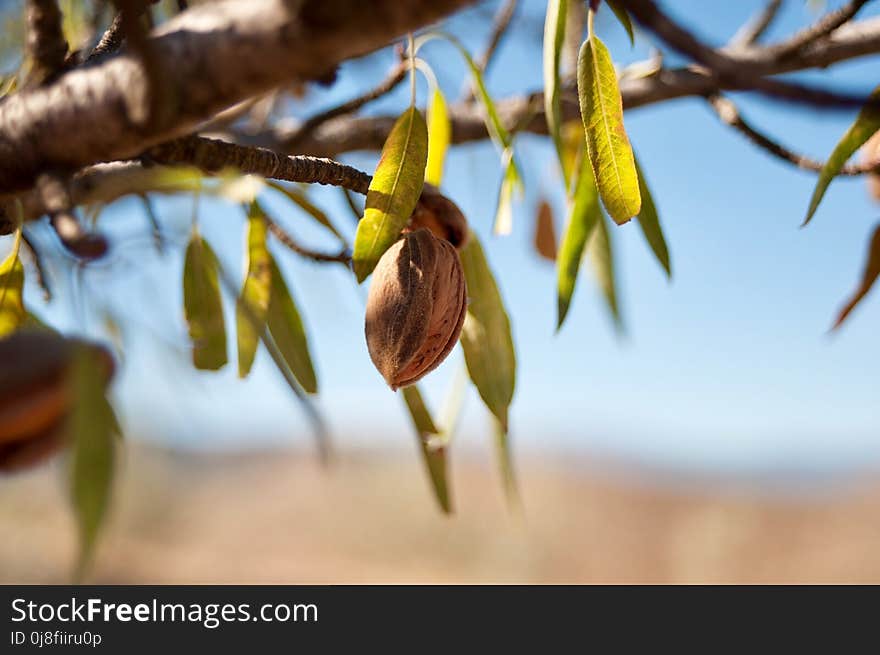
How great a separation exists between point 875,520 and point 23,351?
6067 mm

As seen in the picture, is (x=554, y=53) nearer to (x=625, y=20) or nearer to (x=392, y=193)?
(x=625, y=20)

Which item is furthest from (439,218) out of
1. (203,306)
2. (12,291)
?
(12,291)

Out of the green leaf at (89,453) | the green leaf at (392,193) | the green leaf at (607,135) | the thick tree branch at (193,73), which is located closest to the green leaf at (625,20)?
the green leaf at (607,135)

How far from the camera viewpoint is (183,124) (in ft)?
1.03

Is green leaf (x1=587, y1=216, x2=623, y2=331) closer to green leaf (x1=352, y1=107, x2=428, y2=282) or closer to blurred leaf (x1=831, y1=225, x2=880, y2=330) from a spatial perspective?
blurred leaf (x1=831, y1=225, x2=880, y2=330)

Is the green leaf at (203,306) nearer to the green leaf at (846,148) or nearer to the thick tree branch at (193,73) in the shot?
the thick tree branch at (193,73)

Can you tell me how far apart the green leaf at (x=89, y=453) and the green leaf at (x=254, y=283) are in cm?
30

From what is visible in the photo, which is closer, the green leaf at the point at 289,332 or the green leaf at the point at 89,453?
the green leaf at the point at 89,453

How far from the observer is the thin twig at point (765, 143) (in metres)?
0.60

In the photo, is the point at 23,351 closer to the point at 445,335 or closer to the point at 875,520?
the point at 445,335

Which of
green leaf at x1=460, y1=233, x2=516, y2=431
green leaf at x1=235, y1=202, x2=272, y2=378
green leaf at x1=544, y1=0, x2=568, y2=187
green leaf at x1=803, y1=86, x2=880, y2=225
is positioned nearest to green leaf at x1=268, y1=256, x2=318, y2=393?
green leaf at x1=235, y1=202, x2=272, y2=378

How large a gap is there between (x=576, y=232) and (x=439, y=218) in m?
0.14

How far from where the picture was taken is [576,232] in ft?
2.03
